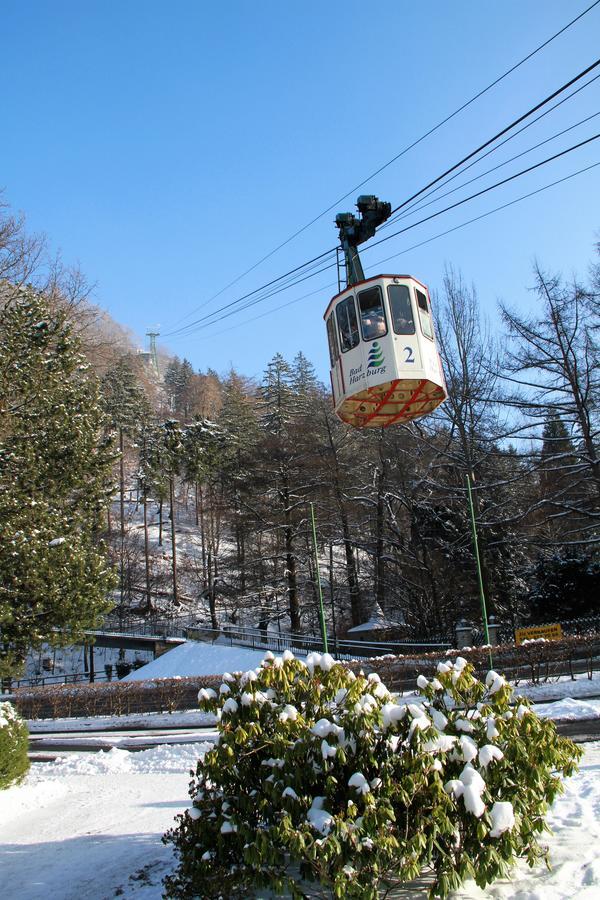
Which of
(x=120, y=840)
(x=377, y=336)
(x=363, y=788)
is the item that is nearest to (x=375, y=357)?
(x=377, y=336)

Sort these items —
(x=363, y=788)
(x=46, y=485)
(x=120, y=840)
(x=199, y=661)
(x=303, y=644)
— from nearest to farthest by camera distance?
(x=363, y=788)
(x=120, y=840)
(x=46, y=485)
(x=199, y=661)
(x=303, y=644)

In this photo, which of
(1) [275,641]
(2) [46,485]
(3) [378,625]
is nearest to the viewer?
(2) [46,485]

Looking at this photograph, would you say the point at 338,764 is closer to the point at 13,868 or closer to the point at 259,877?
the point at 259,877

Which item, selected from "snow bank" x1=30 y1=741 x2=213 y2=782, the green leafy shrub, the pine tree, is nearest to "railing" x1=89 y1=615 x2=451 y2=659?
the pine tree

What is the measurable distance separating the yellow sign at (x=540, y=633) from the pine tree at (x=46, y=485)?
Result: 15.6 meters

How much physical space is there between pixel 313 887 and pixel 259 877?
0.99 meters

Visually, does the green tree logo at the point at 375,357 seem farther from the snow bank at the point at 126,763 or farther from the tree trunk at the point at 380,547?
the tree trunk at the point at 380,547

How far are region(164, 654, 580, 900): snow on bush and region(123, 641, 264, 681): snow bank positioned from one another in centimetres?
2910

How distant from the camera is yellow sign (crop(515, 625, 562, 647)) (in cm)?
→ 2472

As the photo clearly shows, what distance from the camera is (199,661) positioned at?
120 ft

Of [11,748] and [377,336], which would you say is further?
[377,336]

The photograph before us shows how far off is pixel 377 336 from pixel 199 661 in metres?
28.9

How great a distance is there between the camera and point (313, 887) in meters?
5.88

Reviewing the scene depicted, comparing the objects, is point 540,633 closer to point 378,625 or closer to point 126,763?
point 378,625
